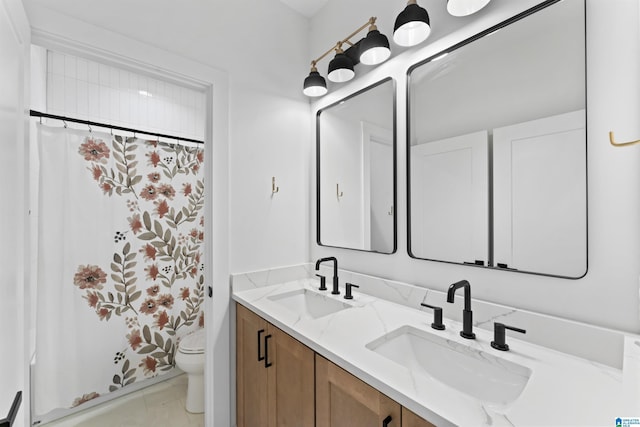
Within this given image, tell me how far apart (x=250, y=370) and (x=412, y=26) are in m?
1.71

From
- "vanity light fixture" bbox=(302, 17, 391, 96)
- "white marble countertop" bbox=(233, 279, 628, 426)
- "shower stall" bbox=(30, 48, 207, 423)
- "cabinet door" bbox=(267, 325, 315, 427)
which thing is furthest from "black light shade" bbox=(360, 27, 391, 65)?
"cabinet door" bbox=(267, 325, 315, 427)

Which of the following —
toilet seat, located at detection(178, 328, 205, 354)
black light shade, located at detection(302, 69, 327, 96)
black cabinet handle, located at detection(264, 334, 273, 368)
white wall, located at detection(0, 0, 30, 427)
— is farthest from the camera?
toilet seat, located at detection(178, 328, 205, 354)

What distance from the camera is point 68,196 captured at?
179cm

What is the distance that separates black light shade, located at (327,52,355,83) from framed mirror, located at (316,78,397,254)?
0.12 meters

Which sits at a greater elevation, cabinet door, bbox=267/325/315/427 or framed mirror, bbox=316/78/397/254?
framed mirror, bbox=316/78/397/254

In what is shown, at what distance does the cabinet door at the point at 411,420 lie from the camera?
0.68 m

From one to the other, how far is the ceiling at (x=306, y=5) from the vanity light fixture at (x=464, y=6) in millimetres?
976

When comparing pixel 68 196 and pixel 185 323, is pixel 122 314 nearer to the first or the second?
pixel 185 323

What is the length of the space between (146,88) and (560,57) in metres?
2.56

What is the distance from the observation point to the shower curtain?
5.68 ft

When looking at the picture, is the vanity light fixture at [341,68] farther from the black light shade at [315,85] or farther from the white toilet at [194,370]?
the white toilet at [194,370]

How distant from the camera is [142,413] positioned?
184 centimetres

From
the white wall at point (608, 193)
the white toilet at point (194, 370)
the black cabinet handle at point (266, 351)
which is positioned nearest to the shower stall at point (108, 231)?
the white toilet at point (194, 370)

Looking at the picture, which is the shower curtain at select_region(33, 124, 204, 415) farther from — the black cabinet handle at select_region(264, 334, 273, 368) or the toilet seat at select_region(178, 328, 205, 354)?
the black cabinet handle at select_region(264, 334, 273, 368)
